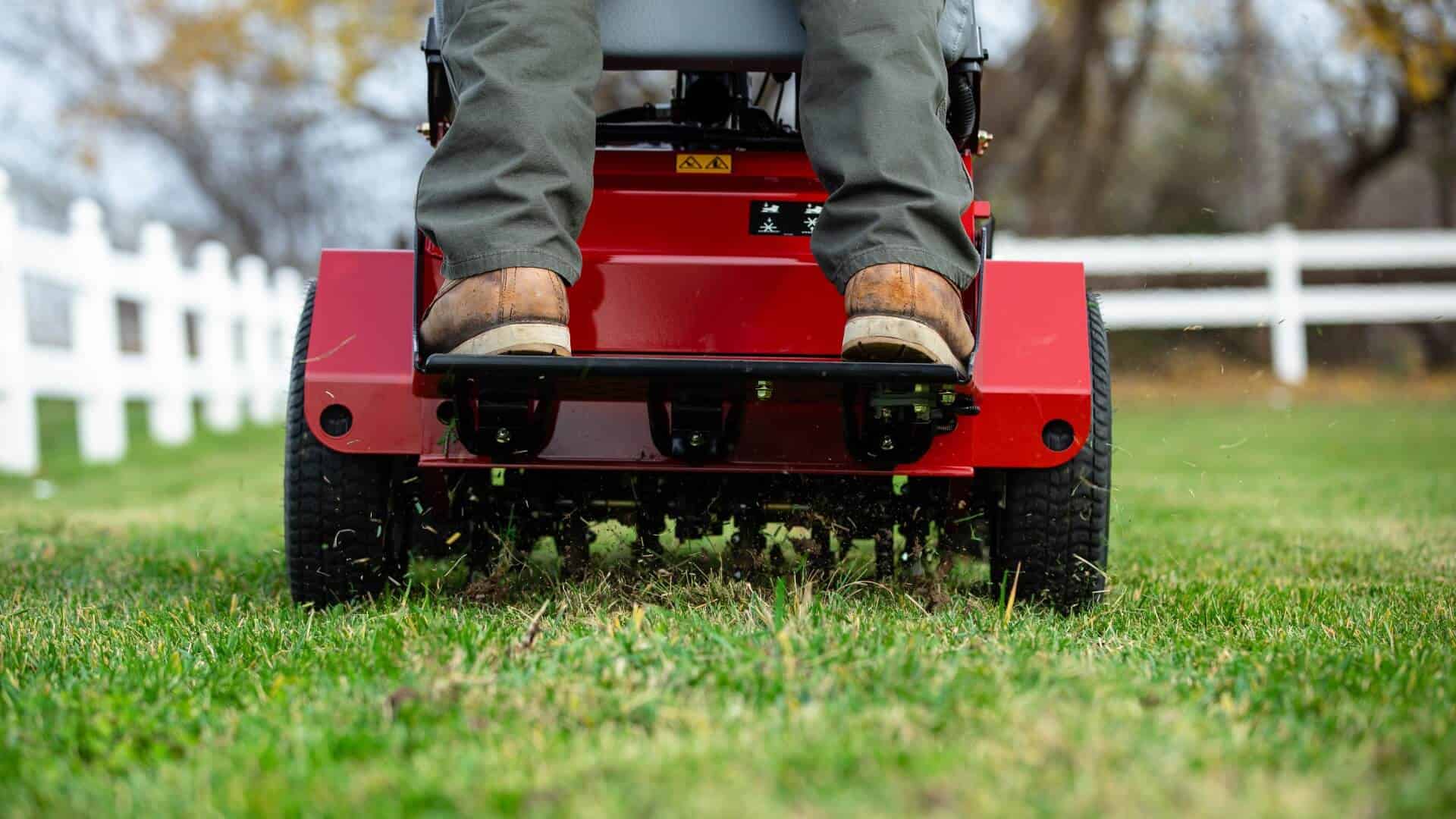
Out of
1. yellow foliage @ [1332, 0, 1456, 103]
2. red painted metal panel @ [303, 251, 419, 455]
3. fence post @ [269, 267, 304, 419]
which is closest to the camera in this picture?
red painted metal panel @ [303, 251, 419, 455]

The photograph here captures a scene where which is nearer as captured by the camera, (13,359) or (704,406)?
(704,406)

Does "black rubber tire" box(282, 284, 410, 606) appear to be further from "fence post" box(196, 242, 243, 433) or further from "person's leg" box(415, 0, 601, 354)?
"fence post" box(196, 242, 243, 433)

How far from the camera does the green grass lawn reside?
152cm

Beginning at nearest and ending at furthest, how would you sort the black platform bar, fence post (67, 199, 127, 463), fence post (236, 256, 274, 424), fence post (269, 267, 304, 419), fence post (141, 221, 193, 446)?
the black platform bar → fence post (67, 199, 127, 463) → fence post (141, 221, 193, 446) → fence post (236, 256, 274, 424) → fence post (269, 267, 304, 419)

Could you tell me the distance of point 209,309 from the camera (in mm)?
10562

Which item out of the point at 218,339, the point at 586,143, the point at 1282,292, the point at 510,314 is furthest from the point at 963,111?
the point at 1282,292

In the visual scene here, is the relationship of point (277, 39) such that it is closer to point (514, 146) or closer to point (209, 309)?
point (209, 309)

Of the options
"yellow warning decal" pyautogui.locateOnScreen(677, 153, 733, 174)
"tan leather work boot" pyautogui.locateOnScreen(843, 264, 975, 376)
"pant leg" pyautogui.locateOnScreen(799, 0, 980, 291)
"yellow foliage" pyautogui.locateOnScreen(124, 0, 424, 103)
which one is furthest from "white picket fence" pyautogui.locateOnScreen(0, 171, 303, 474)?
"yellow foliage" pyautogui.locateOnScreen(124, 0, 424, 103)

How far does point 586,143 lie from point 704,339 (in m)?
0.40

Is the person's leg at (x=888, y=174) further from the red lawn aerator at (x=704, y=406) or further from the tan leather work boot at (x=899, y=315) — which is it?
the red lawn aerator at (x=704, y=406)

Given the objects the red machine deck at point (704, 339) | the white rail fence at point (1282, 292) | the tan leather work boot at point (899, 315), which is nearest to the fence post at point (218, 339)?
the white rail fence at point (1282, 292)

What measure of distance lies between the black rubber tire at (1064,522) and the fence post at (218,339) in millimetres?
8705

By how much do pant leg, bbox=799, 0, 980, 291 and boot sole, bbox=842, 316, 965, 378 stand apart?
0.36 feet

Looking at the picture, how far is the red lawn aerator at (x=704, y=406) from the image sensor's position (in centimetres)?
256
